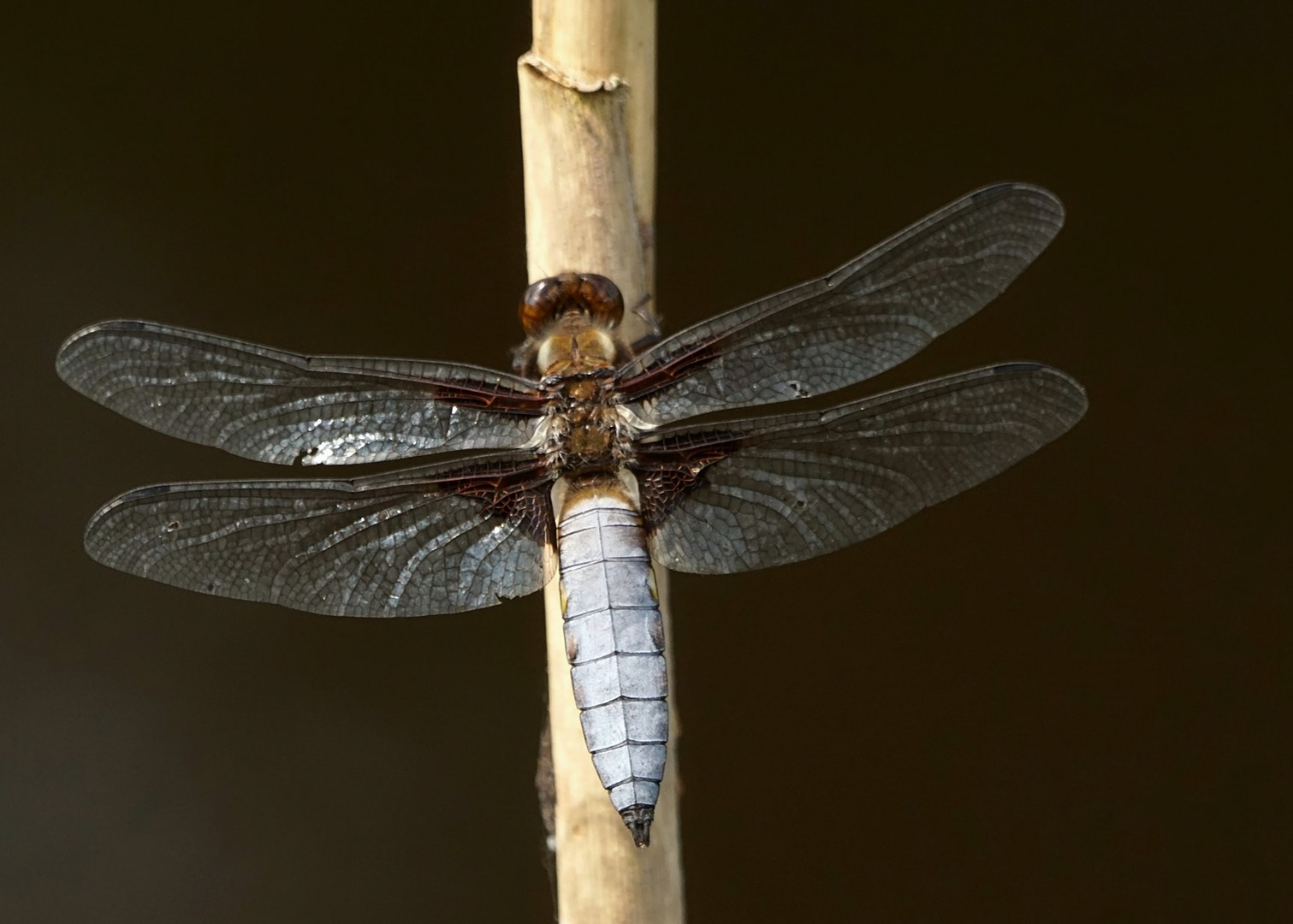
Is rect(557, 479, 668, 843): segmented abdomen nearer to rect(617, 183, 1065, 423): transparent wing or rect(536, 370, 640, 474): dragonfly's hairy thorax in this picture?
rect(536, 370, 640, 474): dragonfly's hairy thorax

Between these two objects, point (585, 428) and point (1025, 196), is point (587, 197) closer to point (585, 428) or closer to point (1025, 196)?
point (585, 428)

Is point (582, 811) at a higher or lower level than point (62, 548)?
lower

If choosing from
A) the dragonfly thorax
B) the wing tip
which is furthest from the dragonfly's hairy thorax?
the wing tip

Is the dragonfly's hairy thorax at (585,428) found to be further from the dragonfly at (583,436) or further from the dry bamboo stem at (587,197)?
the dry bamboo stem at (587,197)

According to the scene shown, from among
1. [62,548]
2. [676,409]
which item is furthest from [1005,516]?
[62,548]

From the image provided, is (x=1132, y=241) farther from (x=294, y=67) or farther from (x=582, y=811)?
(x=582, y=811)

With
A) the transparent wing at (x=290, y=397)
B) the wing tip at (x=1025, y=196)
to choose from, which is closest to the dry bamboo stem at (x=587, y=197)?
the transparent wing at (x=290, y=397)

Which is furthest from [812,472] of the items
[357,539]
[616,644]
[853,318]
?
[357,539]
